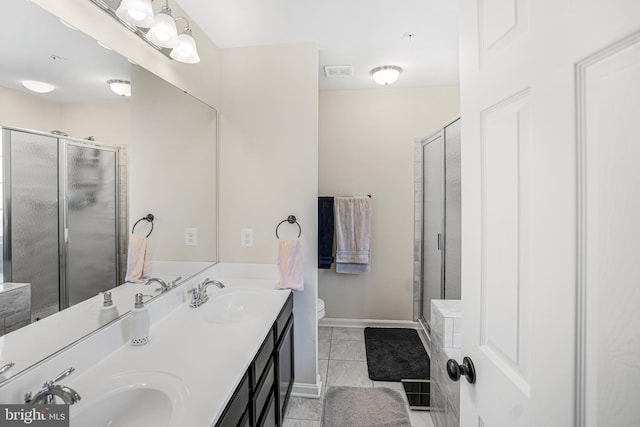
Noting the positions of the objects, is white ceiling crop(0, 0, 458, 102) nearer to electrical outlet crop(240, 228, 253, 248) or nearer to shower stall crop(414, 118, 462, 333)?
shower stall crop(414, 118, 462, 333)

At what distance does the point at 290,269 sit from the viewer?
1.97m

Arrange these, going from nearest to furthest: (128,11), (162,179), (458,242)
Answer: (128,11) → (162,179) → (458,242)

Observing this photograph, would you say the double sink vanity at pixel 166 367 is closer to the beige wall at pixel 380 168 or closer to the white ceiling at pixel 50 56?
the white ceiling at pixel 50 56

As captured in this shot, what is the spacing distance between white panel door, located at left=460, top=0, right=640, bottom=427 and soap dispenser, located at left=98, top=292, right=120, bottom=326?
1.31m

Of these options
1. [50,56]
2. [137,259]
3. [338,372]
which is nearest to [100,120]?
[50,56]

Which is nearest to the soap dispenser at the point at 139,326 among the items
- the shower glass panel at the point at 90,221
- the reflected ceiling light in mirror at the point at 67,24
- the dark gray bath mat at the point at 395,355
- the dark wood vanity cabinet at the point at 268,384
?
the shower glass panel at the point at 90,221

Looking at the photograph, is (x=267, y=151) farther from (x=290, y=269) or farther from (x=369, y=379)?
(x=369, y=379)

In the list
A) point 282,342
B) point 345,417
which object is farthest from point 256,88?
point 345,417

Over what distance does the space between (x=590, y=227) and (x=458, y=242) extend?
1845 mm

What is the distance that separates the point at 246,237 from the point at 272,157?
1.98 ft

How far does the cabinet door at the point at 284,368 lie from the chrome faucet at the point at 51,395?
96 centimetres

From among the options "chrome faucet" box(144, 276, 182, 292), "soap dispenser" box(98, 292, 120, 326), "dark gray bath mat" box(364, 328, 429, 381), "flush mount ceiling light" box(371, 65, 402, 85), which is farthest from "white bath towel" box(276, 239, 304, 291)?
"flush mount ceiling light" box(371, 65, 402, 85)

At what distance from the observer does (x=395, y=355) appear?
2.60 metres

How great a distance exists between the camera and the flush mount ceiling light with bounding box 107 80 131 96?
1.17 meters
